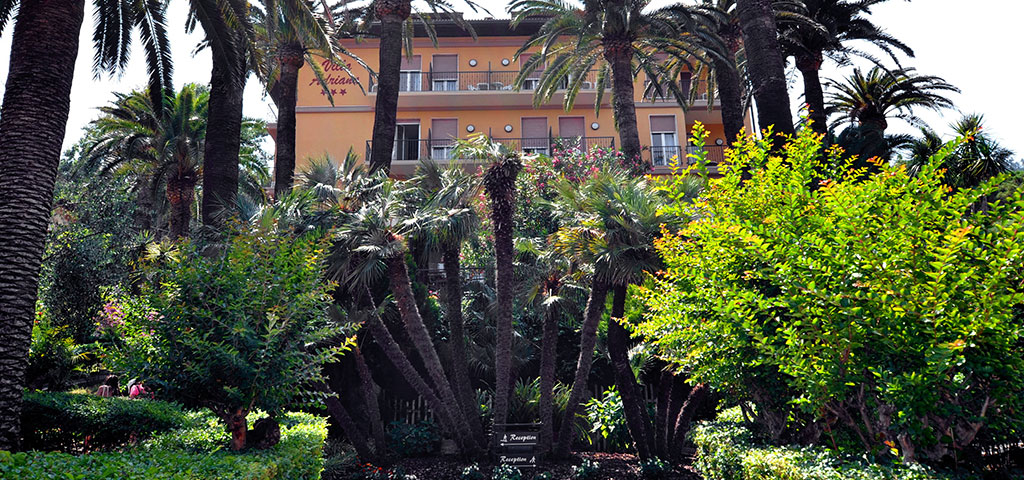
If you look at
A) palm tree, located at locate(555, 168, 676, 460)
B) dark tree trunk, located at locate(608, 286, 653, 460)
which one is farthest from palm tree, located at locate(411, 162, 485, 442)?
dark tree trunk, located at locate(608, 286, 653, 460)

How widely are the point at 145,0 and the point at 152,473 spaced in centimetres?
964

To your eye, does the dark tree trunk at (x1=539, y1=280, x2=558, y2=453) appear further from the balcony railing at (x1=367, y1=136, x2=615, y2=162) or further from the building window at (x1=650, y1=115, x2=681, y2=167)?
the building window at (x1=650, y1=115, x2=681, y2=167)

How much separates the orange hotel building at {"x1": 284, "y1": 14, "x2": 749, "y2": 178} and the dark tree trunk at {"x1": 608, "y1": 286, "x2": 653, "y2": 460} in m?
16.0

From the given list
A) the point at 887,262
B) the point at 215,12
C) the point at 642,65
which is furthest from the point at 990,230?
the point at 642,65

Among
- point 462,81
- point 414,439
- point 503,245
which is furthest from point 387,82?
point 462,81

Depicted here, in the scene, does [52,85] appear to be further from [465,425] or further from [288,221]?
[465,425]

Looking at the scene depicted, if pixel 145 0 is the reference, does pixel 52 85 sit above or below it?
below

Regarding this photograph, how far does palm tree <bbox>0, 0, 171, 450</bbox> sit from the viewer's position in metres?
6.84

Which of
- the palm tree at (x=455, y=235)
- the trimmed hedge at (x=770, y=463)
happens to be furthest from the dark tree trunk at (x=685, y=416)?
the palm tree at (x=455, y=235)

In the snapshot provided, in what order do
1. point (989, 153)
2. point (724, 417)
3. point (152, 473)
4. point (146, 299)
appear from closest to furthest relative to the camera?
point (152, 473) → point (146, 299) → point (724, 417) → point (989, 153)

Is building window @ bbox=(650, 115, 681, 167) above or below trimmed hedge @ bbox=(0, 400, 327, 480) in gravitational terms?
above

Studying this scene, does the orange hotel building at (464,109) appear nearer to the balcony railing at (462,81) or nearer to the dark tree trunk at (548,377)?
the balcony railing at (462,81)

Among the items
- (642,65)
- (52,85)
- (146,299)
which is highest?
(642,65)

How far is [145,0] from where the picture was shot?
1138 cm
